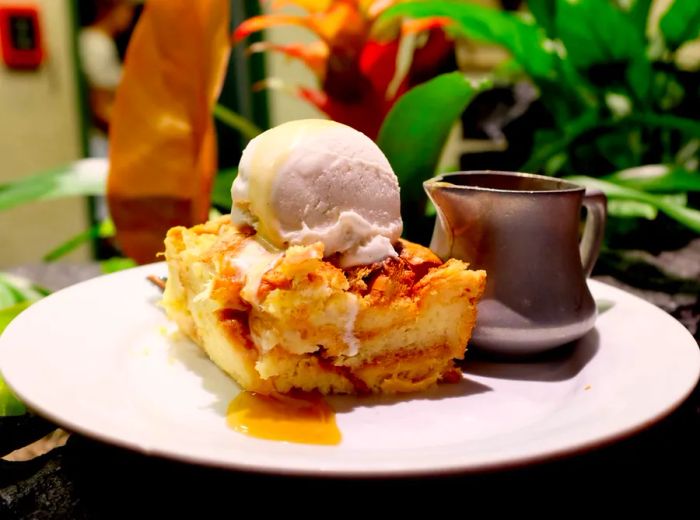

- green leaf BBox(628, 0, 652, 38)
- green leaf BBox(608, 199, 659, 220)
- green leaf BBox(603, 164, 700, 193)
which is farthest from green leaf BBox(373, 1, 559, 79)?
green leaf BBox(608, 199, 659, 220)

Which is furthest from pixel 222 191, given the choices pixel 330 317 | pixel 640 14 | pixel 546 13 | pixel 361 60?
pixel 640 14

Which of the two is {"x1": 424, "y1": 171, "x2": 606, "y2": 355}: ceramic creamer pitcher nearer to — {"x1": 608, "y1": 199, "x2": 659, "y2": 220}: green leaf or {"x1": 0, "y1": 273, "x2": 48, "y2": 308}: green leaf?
{"x1": 608, "y1": 199, "x2": 659, "y2": 220}: green leaf

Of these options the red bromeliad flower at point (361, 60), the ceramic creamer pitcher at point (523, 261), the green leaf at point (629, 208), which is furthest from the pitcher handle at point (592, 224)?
the red bromeliad flower at point (361, 60)

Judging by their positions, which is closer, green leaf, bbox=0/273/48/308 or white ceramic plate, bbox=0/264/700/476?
white ceramic plate, bbox=0/264/700/476

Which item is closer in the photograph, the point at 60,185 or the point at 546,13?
the point at 60,185

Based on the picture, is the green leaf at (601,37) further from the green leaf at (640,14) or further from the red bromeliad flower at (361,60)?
the red bromeliad flower at (361,60)

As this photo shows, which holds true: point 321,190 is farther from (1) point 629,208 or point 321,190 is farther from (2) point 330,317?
(1) point 629,208

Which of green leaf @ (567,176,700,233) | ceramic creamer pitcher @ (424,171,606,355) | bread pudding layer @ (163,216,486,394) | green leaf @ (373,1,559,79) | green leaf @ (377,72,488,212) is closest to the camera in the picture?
bread pudding layer @ (163,216,486,394)
